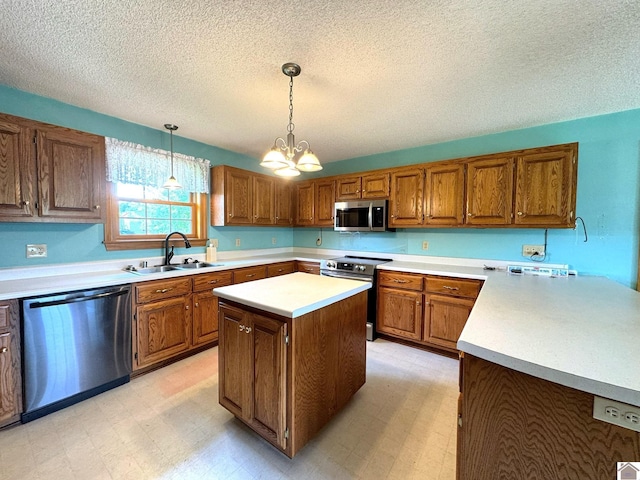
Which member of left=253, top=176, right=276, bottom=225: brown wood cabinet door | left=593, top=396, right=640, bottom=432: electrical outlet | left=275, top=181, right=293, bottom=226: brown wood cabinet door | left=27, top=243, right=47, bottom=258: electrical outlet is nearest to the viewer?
left=593, top=396, right=640, bottom=432: electrical outlet

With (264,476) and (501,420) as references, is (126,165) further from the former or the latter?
(501,420)

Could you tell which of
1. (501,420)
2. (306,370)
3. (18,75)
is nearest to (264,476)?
(306,370)

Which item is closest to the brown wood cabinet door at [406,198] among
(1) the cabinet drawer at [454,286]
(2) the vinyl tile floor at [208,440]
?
(1) the cabinet drawer at [454,286]

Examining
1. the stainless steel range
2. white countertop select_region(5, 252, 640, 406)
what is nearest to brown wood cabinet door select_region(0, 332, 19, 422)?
white countertop select_region(5, 252, 640, 406)

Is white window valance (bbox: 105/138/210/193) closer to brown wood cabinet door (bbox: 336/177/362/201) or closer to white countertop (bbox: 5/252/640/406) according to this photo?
white countertop (bbox: 5/252/640/406)

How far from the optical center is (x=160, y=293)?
242cm

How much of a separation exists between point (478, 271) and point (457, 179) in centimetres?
103

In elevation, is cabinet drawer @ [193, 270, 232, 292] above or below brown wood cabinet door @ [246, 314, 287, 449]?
above

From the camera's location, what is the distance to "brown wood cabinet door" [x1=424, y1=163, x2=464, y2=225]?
2852mm

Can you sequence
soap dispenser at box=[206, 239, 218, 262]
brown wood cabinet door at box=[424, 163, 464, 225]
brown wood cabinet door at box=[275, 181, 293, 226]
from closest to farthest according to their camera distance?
brown wood cabinet door at box=[424, 163, 464, 225], soap dispenser at box=[206, 239, 218, 262], brown wood cabinet door at box=[275, 181, 293, 226]

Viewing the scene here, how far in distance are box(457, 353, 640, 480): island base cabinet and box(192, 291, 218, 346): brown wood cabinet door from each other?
251cm

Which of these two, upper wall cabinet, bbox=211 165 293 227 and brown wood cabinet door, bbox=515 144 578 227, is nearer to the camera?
brown wood cabinet door, bbox=515 144 578 227

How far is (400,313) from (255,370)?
6.36 feet

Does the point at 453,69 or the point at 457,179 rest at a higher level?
the point at 453,69
